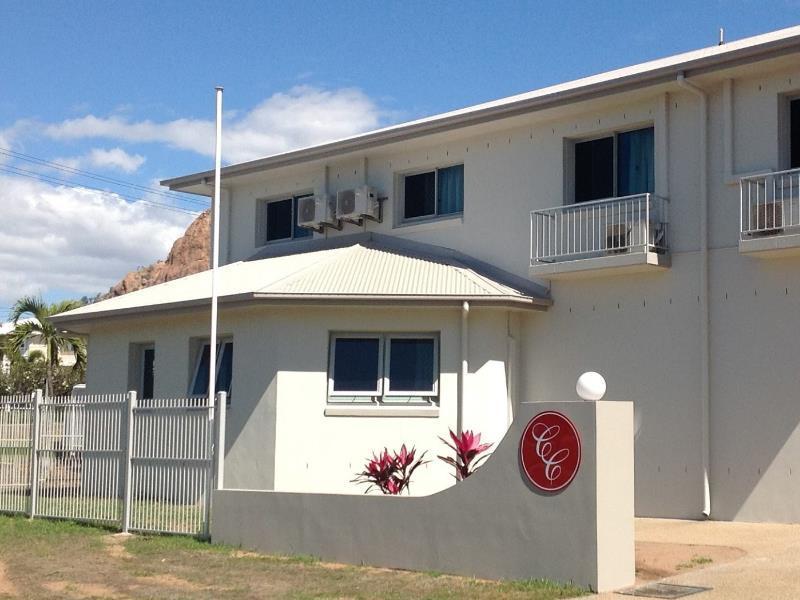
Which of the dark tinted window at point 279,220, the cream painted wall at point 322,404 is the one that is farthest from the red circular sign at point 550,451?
the dark tinted window at point 279,220

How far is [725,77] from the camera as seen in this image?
16453 mm

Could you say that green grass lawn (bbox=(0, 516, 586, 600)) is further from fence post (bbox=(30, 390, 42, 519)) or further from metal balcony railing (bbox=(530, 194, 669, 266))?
metal balcony railing (bbox=(530, 194, 669, 266))

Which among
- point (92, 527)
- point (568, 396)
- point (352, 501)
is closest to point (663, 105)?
point (568, 396)

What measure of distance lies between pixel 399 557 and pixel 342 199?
10.3 meters

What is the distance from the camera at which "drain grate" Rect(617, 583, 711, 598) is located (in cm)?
1045

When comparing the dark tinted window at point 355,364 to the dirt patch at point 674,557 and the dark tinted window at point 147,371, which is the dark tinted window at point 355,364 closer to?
the dark tinted window at point 147,371

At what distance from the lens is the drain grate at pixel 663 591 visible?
411 inches

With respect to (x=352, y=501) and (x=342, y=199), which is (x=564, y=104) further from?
(x=352, y=501)

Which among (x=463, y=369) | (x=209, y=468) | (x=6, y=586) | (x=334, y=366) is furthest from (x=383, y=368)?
(x=6, y=586)

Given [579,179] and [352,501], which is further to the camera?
[579,179]

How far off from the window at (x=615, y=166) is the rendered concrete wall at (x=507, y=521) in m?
7.30

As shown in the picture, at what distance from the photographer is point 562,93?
18.0 meters

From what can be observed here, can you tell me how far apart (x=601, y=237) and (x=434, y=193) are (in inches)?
173

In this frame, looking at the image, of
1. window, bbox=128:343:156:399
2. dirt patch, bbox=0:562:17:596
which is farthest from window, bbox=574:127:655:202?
dirt patch, bbox=0:562:17:596
